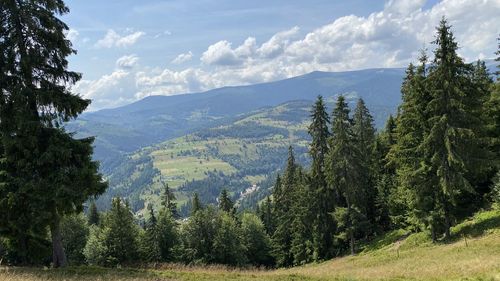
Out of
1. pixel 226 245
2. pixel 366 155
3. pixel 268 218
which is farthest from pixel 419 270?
pixel 268 218

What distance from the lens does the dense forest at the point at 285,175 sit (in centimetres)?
1959

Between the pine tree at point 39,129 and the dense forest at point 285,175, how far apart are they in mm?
53

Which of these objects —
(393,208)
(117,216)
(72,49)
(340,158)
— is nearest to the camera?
(72,49)

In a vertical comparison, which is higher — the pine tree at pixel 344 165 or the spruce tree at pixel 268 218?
the pine tree at pixel 344 165

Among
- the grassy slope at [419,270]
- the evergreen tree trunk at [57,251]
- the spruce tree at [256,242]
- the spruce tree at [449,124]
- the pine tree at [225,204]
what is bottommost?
the spruce tree at [256,242]

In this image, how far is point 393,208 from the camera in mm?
47625

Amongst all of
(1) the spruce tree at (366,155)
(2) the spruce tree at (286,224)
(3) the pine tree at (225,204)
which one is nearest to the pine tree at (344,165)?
(1) the spruce tree at (366,155)

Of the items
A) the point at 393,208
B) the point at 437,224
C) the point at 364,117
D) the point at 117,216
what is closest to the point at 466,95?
the point at 437,224

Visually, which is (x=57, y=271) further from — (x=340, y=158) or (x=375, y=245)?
(x=375, y=245)

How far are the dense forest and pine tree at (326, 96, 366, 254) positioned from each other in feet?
0.45

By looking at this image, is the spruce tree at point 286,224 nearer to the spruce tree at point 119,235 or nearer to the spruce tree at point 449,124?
the spruce tree at point 119,235

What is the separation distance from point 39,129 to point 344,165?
32031 mm

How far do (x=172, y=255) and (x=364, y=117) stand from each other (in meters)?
34.4

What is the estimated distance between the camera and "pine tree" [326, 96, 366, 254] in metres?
44.3
